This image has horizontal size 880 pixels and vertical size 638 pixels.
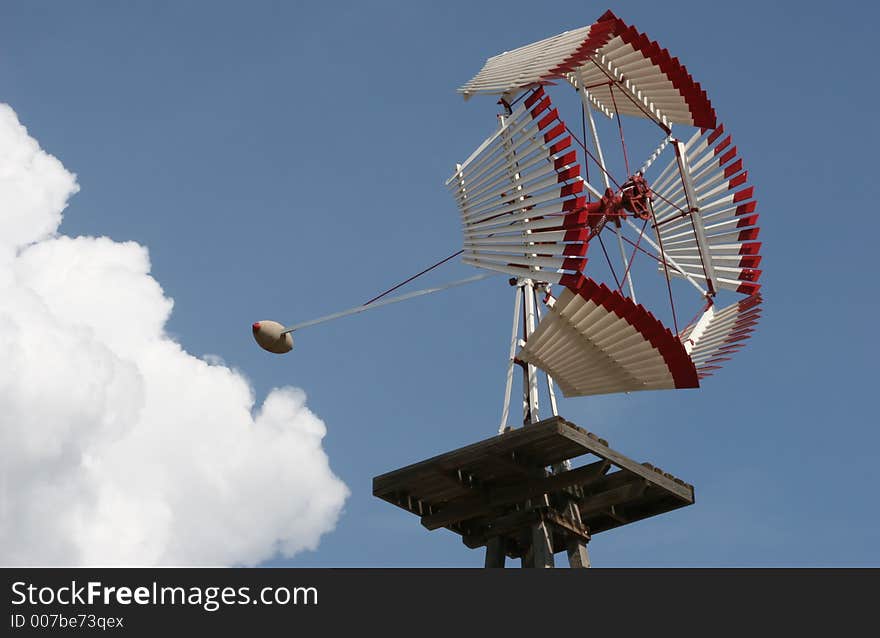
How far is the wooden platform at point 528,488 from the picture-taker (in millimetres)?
20312

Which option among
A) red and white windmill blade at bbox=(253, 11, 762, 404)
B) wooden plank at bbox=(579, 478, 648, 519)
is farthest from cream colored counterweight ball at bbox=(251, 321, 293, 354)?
wooden plank at bbox=(579, 478, 648, 519)

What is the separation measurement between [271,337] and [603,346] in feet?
16.6

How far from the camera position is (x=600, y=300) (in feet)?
63.9

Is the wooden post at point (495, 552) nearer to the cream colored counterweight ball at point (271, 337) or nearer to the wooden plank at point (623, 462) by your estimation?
the wooden plank at point (623, 462)

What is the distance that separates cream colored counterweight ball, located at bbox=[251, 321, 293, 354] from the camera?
854 inches

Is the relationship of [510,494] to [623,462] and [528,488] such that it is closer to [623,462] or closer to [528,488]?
[528,488]

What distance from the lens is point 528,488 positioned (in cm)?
2098

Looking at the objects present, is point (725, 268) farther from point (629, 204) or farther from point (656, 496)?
point (656, 496)

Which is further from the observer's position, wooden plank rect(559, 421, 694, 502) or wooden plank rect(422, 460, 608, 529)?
wooden plank rect(422, 460, 608, 529)

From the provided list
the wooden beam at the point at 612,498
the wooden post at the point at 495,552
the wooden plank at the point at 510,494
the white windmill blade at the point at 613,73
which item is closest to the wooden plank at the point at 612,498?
the wooden beam at the point at 612,498

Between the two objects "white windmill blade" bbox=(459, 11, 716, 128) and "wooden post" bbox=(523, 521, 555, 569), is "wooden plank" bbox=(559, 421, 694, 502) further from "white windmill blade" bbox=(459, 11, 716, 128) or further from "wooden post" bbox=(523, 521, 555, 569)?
"white windmill blade" bbox=(459, 11, 716, 128)

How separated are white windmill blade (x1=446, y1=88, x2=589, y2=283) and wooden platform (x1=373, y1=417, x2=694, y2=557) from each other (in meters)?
2.31
